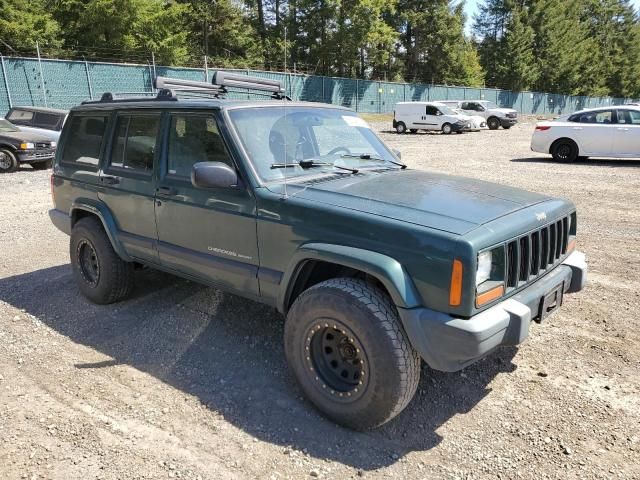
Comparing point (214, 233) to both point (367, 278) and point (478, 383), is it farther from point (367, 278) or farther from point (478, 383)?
point (478, 383)

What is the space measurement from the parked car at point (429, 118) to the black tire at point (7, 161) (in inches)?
781

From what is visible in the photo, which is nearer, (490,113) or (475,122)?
(475,122)

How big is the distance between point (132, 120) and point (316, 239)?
2.27 meters

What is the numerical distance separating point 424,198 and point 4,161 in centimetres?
1368

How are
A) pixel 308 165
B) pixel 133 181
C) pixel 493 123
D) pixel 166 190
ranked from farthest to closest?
pixel 493 123
pixel 133 181
pixel 166 190
pixel 308 165

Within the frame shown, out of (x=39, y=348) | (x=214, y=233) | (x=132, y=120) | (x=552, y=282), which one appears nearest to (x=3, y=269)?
(x=39, y=348)

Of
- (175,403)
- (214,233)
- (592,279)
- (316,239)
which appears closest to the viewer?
(316,239)

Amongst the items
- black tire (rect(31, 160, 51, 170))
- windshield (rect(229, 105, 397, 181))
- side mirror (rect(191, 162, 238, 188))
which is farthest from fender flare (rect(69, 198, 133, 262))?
black tire (rect(31, 160, 51, 170))

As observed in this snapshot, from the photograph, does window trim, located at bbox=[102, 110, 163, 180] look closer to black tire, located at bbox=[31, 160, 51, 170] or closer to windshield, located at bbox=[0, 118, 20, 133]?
windshield, located at bbox=[0, 118, 20, 133]

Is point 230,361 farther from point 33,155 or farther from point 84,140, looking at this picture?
point 33,155

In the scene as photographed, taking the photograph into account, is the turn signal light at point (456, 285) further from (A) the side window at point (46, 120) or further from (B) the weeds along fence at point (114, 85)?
(A) the side window at point (46, 120)

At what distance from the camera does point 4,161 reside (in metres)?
13.5

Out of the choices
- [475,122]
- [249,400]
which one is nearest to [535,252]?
[249,400]

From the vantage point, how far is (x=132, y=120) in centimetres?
441
